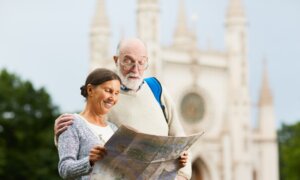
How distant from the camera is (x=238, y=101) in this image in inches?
2030

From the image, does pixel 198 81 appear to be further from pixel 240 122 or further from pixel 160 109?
pixel 160 109

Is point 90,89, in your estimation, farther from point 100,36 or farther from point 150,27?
point 100,36

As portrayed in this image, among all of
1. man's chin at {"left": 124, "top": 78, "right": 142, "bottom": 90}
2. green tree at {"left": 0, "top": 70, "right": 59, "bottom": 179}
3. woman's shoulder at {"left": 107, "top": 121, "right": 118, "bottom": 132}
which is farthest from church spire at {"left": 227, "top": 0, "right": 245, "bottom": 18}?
woman's shoulder at {"left": 107, "top": 121, "right": 118, "bottom": 132}

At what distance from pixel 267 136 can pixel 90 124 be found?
1970 inches

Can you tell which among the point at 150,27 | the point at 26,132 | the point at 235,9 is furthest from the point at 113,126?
the point at 235,9

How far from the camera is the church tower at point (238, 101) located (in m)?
51.0

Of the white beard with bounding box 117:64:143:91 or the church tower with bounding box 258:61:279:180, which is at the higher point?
the white beard with bounding box 117:64:143:91

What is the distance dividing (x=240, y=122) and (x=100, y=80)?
47.4m

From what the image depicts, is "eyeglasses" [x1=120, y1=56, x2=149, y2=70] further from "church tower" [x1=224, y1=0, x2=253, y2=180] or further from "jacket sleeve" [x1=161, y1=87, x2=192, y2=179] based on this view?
"church tower" [x1=224, y1=0, x2=253, y2=180]

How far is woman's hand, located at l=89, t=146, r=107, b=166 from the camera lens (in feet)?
13.8

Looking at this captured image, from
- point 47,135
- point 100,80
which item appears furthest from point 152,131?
point 47,135

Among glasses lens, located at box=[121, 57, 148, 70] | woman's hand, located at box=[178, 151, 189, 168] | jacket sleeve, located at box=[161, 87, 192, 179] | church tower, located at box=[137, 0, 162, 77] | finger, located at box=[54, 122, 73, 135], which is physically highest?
glasses lens, located at box=[121, 57, 148, 70]

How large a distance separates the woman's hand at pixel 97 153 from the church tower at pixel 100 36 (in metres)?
46.0

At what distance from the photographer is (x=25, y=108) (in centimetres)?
3891
